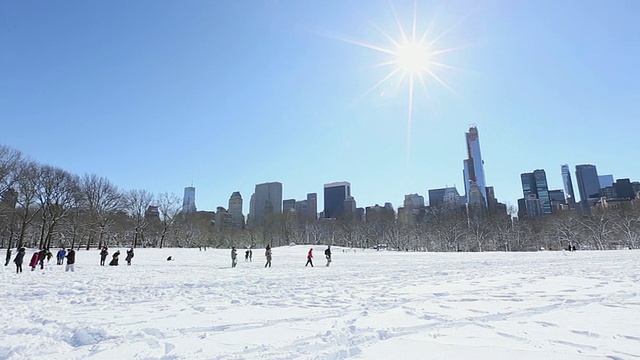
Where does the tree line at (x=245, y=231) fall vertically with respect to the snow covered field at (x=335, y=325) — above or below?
above

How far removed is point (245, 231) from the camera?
360ft

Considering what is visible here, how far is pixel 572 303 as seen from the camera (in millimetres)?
8148

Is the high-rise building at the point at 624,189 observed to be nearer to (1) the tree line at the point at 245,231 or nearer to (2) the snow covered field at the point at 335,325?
(1) the tree line at the point at 245,231

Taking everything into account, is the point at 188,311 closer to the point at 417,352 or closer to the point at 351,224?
the point at 417,352

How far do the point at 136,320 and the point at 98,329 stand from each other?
0.88m

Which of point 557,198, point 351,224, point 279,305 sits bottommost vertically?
point 279,305

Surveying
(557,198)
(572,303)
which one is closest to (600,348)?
(572,303)

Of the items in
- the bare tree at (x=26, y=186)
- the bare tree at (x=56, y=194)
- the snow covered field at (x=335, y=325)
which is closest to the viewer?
the snow covered field at (x=335, y=325)

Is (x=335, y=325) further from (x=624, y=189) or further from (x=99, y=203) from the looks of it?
(x=624, y=189)

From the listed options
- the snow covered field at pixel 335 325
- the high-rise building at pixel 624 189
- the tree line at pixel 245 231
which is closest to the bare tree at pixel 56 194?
the tree line at pixel 245 231

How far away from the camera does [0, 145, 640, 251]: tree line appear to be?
4966 centimetres

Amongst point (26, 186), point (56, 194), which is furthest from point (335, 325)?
point (56, 194)

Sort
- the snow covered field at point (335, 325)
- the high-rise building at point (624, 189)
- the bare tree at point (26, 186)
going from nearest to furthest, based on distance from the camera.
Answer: the snow covered field at point (335, 325), the bare tree at point (26, 186), the high-rise building at point (624, 189)

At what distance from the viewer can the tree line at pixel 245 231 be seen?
49.7 m
